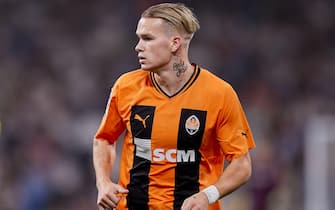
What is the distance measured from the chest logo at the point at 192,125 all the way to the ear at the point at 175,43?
0.38m

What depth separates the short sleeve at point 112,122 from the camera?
Answer: 5.86 meters

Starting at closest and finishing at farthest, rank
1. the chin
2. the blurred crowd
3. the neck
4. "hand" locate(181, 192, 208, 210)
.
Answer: "hand" locate(181, 192, 208, 210)
the chin
the neck
the blurred crowd

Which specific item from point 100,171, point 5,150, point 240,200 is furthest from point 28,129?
point 100,171

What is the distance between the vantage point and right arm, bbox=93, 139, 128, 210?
18.0 feet

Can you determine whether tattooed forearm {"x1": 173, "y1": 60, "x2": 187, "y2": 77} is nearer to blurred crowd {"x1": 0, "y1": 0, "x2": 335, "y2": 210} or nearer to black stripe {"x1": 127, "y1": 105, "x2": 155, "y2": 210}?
black stripe {"x1": 127, "y1": 105, "x2": 155, "y2": 210}

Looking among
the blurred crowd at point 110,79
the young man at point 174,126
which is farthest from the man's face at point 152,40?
the blurred crowd at point 110,79

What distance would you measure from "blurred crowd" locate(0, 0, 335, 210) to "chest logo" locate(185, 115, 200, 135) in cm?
587

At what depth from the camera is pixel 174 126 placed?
18.7ft

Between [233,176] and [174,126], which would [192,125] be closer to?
[174,126]

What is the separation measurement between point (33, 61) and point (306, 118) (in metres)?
4.20

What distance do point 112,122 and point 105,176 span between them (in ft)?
1.15

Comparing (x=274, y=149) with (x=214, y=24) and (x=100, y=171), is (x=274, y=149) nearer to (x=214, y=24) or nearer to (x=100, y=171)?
(x=214, y=24)

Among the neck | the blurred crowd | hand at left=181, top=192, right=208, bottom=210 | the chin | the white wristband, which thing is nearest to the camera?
hand at left=181, top=192, right=208, bottom=210

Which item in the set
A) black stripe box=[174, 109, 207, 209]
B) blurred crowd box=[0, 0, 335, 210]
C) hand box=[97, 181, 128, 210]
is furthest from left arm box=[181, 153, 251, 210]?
blurred crowd box=[0, 0, 335, 210]
